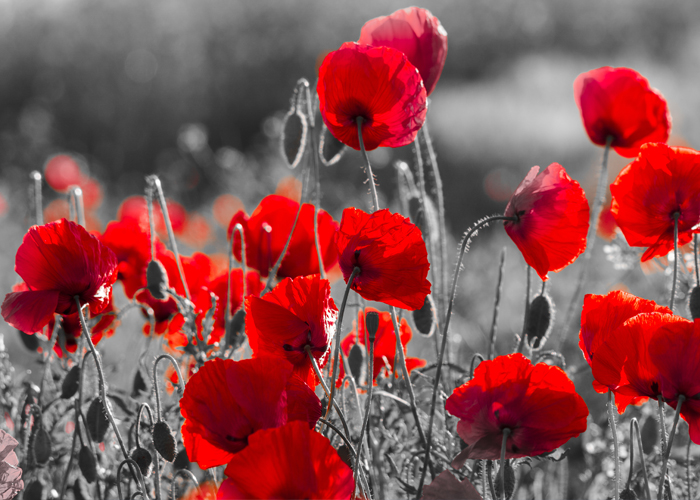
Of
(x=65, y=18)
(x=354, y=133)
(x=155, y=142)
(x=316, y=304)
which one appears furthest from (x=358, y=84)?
(x=65, y=18)

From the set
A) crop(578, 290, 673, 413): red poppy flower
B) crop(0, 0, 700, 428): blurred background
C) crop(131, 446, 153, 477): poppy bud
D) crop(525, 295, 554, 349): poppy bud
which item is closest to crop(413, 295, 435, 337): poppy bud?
crop(525, 295, 554, 349): poppy bud

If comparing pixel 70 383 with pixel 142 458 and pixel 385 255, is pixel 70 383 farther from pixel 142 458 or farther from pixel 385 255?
pixel 385 255

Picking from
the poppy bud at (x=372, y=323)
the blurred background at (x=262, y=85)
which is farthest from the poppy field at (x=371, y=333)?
the blurred background at (x=262, y=85)

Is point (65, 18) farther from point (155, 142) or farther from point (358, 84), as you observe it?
point (358, 84)

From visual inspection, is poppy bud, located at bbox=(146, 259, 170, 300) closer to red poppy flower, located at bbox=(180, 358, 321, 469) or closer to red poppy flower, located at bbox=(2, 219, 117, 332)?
red poppy flower, located at bbox=(2, 219, 117, 332)

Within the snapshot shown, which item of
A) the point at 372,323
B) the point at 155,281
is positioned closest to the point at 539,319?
the point at 372,323

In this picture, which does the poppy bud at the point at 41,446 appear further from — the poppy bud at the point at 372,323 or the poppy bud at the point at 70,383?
the poppy bud at the point at 372,323

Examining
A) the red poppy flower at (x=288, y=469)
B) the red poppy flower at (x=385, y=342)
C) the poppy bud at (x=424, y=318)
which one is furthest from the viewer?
the red poppy flower at (x=385, y=342)

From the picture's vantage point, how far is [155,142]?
19.1ft

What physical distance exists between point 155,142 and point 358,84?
18.0 ft

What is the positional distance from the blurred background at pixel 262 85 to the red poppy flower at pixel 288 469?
11.1 feet

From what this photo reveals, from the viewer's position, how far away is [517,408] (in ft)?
1.75

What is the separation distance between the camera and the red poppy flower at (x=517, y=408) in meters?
0.52

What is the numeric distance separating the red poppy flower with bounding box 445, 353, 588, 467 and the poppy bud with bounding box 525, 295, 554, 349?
9.7 inches
